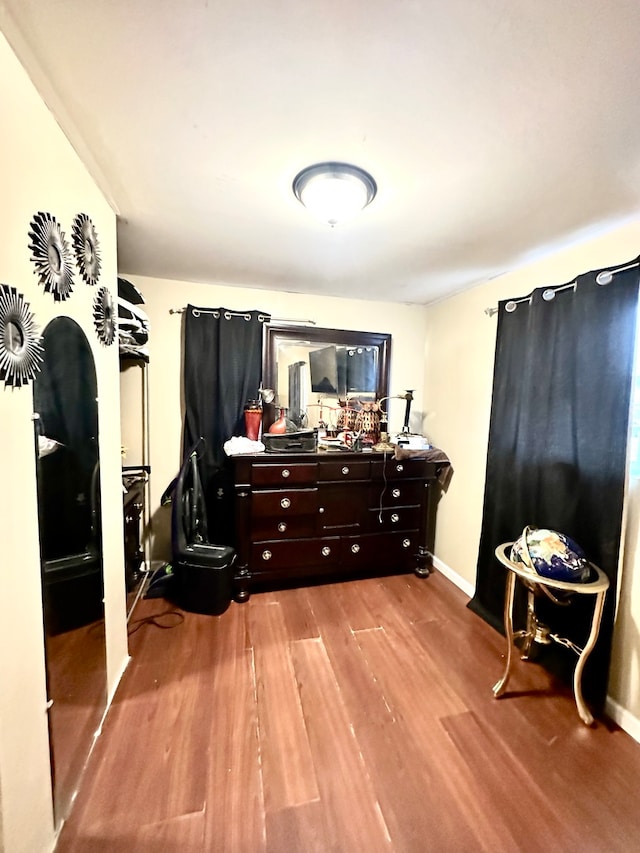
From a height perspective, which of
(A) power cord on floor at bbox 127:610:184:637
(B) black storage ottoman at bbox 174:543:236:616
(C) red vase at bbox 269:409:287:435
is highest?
(C) red vase at bbox 269:409:287:435

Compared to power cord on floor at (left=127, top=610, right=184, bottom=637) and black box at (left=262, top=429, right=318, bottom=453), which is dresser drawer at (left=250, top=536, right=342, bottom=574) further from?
black box at (left=262, top=429, right=318, bottom=453)

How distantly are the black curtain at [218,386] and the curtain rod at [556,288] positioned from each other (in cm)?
165

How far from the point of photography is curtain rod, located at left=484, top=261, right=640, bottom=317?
154 cm

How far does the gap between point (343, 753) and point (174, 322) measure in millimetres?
2712

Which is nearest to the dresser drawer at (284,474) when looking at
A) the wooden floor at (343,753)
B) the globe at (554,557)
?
the wooden floor at (343,753)

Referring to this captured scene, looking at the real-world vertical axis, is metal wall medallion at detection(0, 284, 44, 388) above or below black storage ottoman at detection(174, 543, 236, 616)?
above

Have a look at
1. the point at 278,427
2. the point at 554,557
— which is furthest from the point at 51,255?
the point at 554,557

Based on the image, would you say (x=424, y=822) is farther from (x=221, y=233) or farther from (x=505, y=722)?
(x=221, y=233)

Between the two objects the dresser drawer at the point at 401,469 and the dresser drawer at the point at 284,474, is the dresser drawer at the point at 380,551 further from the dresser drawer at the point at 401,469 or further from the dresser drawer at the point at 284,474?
the dresser drawer at the point at 284,474

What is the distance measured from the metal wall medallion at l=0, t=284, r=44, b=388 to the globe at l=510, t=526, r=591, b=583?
2010mm

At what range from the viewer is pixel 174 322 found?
2604 millimetres

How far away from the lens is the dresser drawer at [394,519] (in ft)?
8.59

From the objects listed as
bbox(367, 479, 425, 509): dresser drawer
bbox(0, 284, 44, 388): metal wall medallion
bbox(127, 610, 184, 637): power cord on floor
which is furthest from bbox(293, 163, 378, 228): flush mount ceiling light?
bbox(127, 610, 184, 637): power cord on floor

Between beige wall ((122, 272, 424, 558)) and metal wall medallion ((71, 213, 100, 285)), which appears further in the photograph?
beige wall ((122, 272, 424, 558))
